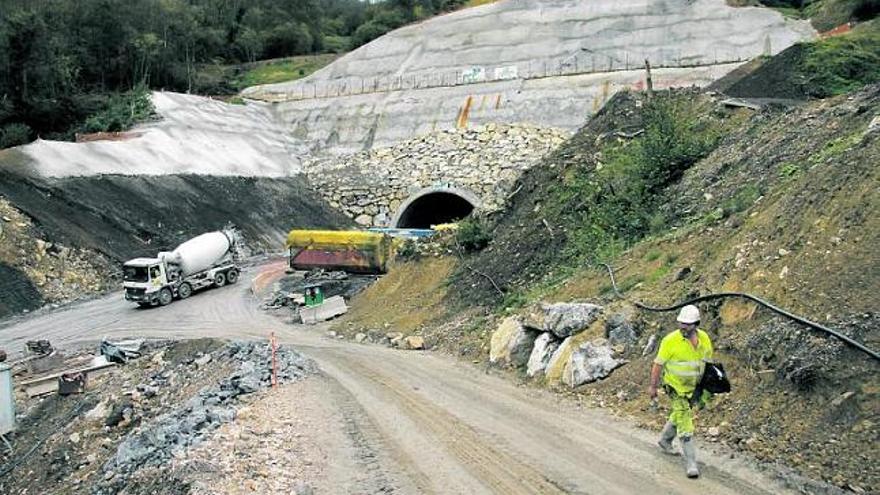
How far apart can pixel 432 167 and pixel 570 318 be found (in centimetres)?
3460

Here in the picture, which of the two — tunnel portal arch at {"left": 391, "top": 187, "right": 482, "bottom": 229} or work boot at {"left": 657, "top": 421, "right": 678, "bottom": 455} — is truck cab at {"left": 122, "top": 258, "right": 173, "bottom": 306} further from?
work boot at {"left": 657, "top": 421, "right": 678, "bottom": 455}

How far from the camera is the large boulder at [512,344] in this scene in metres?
15.7

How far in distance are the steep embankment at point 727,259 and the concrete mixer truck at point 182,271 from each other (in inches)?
360

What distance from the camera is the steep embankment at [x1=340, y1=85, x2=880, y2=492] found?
923 cm

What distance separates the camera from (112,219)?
3866cm

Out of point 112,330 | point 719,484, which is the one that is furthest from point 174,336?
point 719,484

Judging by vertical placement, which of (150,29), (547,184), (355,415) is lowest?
(355,415)

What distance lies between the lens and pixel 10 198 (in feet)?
117

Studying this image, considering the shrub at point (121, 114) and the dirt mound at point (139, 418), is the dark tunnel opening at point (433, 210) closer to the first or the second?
the shrub at point (121, 114)

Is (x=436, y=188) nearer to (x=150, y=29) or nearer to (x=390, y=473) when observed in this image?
(x=150, y=29)

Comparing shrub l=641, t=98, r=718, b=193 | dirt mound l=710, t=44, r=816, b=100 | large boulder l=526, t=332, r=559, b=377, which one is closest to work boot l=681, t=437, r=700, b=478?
large boulder l=526, t=332, r=559, b=377

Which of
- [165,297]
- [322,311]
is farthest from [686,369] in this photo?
[165,297]

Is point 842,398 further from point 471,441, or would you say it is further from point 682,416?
point 471,441

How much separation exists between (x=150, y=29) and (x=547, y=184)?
166ft
